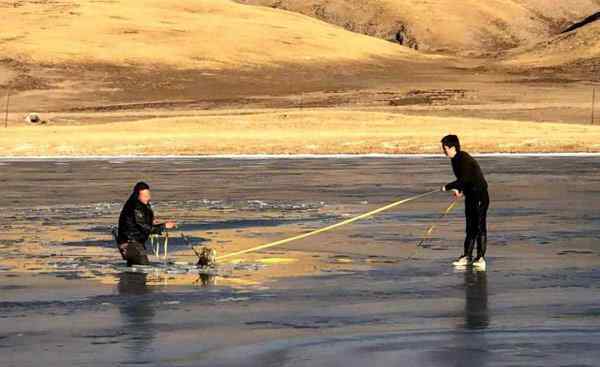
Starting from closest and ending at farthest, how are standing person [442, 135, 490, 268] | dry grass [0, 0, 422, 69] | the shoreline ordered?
standing person [442, 135, 490, 268] → the shoreline → dry grass [0, 0, 422, 69]

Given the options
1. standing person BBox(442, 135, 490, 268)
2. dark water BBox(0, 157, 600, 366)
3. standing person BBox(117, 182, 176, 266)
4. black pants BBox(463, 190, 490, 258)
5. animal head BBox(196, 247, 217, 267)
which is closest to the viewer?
dark water BBox(0, 157, 600, 366)

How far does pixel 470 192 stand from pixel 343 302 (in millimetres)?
3675

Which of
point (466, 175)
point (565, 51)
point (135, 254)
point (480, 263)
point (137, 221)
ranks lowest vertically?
point (480, 263)

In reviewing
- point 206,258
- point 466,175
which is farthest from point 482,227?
point 206,258

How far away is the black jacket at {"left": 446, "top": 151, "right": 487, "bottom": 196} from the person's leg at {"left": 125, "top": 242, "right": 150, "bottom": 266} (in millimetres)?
3399

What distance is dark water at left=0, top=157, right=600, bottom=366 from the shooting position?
11.7 m

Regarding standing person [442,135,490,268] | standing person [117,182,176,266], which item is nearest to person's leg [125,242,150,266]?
standing person [117,182,176,266]

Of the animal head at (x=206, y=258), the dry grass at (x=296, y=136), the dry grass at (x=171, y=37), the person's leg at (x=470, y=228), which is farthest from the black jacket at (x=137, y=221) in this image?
the dry grass at (x=171, y=37)

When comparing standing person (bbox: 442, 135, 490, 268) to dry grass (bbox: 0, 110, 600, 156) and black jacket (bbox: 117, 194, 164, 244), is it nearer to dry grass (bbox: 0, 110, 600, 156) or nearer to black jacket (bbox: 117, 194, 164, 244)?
black jacket (bbox: 117, 194, 164, 244)

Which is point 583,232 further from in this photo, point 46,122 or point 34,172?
point 46,122

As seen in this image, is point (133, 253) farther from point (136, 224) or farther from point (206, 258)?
point (206, 258)

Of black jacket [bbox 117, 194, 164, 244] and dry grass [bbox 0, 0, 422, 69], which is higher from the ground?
dry grass [bbox 0, 0, 422, 69]

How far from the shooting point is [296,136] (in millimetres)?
56812

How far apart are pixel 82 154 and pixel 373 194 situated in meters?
22.3
